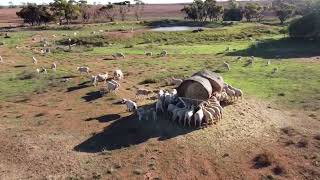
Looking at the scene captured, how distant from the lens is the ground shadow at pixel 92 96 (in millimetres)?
30650

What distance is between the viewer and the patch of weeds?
20359 millimetres

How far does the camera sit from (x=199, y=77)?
86.0ft

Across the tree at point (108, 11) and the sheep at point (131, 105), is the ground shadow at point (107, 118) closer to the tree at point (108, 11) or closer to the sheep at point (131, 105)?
the sheep at point (131, 105)

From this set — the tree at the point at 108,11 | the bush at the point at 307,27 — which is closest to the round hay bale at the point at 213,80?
the bush at the point at 307,27

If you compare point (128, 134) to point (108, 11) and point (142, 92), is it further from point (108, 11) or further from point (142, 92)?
point (108, 11)

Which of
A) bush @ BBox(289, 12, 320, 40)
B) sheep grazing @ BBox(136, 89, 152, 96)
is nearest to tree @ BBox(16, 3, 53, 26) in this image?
bush @ BBox(289, 12, 320, 40)

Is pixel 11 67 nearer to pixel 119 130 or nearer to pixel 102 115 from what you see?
pixel 102 115

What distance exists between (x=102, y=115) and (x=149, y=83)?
908 cm

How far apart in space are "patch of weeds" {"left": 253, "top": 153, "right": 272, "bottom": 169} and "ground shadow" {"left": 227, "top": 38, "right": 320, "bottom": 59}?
91.8 feet

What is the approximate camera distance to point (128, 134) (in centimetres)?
2355

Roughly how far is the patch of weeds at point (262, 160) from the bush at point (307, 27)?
123 ft

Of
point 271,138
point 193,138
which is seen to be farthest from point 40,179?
point 271,138

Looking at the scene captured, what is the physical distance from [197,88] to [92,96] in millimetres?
8467

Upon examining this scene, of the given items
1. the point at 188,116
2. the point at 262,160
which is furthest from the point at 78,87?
the point at 262,160
